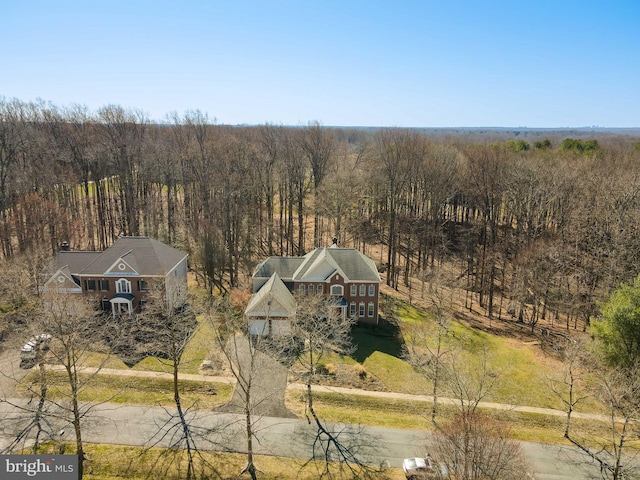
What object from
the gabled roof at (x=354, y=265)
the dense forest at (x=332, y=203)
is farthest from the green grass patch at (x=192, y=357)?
the gabled roof at (x=354, y=265)

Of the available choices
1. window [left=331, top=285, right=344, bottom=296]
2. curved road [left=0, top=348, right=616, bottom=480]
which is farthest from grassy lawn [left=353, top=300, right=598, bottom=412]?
curved road [left=0, top=348, right=616, bottom=480]

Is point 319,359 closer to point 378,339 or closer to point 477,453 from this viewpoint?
point 378,339

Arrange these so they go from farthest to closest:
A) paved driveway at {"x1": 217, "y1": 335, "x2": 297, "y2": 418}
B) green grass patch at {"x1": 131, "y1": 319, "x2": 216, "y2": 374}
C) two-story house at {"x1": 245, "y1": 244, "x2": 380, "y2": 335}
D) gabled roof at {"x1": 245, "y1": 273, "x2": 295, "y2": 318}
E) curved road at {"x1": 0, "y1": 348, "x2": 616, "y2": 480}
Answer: two-story house at {"x1": 245, "y1": 244, "x2": 380, "y2": 335} < gabled roof at {"x1": 245, "y1": 273, "x2": 295, "y2": 318} < green grass patch at {"x1": 131, "y1": 319, "x2": 216, "y2": 374} < paved driveway at {"x1": 217, "y1": 335, "x2": 297, "y2": 418} < curved road at {"x1": 0, "y1": 348, "x2": 616, "y2": 480}

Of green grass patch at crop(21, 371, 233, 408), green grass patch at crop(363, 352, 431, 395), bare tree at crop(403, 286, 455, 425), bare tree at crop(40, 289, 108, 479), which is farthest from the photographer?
green grass patch at crop(363, 352, 431, 395)

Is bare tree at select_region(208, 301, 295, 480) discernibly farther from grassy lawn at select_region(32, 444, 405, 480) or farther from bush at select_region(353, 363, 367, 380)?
bush at select_region(353, 363, 367, 380)

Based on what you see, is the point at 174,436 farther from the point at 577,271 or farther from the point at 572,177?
the point at 572,177

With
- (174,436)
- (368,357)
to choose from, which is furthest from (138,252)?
(368,357)

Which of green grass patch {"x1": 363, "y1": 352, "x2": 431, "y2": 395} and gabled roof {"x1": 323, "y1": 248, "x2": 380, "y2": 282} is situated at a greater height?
gabled roof {"x1": 323, "y1": 248, "x2": 380, "y2": 282}
